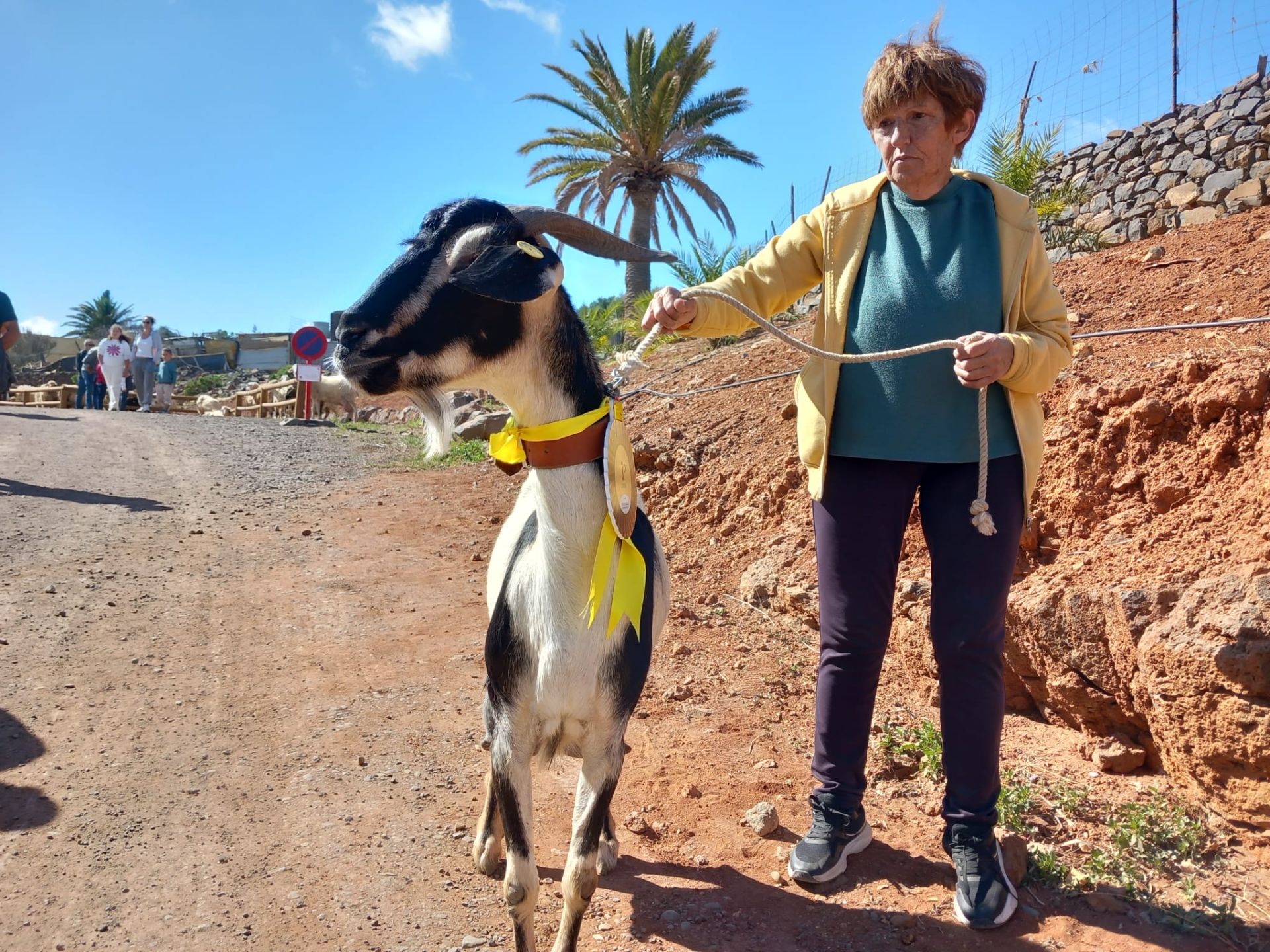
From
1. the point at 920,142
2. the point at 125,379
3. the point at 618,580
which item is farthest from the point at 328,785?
the point at 125,379

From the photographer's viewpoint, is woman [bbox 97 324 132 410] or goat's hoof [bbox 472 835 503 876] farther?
woman [bbox 97 324 132 410]

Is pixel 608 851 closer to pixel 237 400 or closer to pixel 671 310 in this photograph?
pixel 671 310

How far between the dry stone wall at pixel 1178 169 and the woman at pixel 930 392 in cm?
742

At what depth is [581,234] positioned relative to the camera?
2.50m

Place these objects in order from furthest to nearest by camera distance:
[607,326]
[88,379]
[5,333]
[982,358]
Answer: [88,379] → [607,326] → [5,333] → [982,358]

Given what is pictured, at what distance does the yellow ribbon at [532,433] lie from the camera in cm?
240

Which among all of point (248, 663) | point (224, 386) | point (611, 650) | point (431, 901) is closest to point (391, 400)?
point (611, 650)

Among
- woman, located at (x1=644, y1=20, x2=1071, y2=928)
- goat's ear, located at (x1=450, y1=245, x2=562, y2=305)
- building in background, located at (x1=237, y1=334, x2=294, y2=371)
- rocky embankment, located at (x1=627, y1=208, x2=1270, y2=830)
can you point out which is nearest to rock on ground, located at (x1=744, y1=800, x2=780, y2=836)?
woman, located at (x1=644, y1=20, x2=1071, y2=928)

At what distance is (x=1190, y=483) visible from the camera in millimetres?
3785

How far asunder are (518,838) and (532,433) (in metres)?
1.16

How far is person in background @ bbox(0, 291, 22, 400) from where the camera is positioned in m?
7.76

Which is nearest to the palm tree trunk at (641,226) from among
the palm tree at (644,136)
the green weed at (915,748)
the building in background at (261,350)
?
the palm tree at (644,136)

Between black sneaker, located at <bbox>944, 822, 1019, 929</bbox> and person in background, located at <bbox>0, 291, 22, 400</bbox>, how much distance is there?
8.42 m

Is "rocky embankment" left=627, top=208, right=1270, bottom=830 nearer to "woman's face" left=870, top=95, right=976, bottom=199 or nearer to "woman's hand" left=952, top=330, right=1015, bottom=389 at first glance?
"woman's hand" left=952, top=330, right=1015, bottom=389
